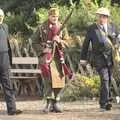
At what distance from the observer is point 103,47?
10961 mm

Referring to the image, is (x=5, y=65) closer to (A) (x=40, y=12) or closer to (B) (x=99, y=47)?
(B) (x=99, y=47)

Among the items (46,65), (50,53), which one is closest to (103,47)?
(50,53)

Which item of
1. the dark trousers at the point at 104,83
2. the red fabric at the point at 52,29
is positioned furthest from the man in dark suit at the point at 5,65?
the dark trousers at the point at 104,83

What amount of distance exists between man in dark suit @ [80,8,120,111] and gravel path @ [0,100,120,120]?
364 mm

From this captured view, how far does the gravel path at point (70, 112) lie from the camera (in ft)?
34.0

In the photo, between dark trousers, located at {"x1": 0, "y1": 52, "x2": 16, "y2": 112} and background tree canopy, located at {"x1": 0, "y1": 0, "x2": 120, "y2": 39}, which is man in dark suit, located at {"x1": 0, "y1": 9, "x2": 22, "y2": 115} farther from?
background tree canopy, located at {"x1": 0, "y1": 0, "x2": 120, "y2": 39}

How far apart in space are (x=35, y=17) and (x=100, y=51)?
25.5 feet

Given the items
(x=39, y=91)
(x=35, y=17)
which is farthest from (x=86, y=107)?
(x=35, y=17)

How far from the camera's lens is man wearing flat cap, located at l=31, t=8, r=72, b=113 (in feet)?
35.9

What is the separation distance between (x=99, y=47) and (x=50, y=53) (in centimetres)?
89

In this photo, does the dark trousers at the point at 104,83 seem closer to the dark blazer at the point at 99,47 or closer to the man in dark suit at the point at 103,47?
the man in dark suit at the point at 103,47

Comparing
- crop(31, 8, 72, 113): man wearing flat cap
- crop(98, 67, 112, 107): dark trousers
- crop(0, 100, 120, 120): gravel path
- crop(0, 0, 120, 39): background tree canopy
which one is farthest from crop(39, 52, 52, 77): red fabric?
crop(0, 0, 120, 39): background tree canopy

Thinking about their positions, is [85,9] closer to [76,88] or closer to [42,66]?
[76,88]

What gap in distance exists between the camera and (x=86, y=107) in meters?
11.9
